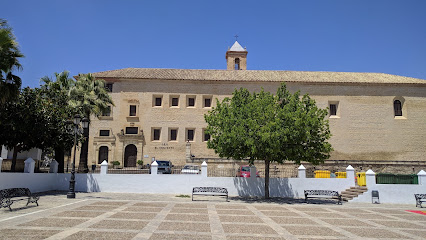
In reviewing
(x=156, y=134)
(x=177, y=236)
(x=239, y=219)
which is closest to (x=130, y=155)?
(x=156, y=134)

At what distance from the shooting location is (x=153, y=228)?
7914mm

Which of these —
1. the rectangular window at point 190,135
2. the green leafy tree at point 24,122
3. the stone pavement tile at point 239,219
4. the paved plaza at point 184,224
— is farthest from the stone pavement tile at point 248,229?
the rectangular window at point 190,135

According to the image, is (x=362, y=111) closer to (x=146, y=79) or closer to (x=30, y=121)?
(x=146, y=79)

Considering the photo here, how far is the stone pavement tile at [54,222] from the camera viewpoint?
7922 mm

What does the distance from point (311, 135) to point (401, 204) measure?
640 centimetres

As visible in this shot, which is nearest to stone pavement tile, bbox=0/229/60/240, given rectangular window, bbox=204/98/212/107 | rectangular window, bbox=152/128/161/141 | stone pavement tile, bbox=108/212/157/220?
stone pavement tile, bbox=108/212/157/220

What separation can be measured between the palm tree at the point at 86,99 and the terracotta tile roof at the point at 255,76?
42.2 feet

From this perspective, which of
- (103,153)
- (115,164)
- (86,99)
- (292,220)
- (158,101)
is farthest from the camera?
(158,101)

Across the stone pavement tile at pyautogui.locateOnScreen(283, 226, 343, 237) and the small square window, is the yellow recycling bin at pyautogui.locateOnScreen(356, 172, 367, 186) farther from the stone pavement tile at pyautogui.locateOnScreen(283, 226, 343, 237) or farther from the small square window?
the small square window

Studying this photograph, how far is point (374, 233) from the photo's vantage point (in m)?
8.13

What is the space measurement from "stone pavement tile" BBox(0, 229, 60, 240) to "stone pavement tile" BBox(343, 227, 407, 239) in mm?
7791

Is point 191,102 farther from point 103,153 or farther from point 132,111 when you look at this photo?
point 103,153

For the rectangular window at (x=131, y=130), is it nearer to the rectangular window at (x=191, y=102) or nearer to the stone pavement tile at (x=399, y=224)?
the rectangular window at (x=191, y=102)

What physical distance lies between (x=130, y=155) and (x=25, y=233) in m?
27.4
